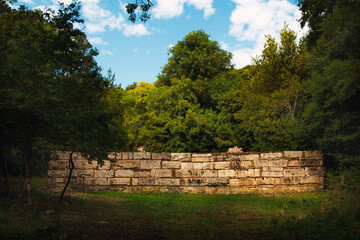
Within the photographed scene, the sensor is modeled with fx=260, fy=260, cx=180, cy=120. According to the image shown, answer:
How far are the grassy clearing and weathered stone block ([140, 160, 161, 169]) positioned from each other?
99.9 inches

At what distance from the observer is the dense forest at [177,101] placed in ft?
20.8

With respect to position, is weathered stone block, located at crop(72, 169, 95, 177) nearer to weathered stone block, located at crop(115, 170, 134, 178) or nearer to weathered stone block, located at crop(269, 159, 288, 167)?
weathered stone block, located at crop(115, 170, 134, 178)

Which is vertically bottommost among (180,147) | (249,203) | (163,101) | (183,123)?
(249,203)

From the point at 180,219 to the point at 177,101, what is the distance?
15233 mm

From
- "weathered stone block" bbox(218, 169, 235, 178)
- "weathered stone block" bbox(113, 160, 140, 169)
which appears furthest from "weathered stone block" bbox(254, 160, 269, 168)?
"weathered stone block" bbox(113, 160, 140, 169)

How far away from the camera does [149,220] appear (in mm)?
6637

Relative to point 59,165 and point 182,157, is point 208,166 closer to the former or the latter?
point 182,157

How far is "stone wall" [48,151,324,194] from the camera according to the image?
1088 cm

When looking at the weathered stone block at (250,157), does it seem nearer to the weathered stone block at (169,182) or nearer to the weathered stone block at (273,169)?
the weathered stone block at (273,169)

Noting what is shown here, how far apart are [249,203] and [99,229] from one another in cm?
530

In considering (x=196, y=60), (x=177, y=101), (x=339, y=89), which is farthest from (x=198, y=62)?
(x=339, y=89)

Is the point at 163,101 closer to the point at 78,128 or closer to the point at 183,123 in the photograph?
the point at 183,123

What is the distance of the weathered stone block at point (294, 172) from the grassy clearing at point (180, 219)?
2066 millimetres

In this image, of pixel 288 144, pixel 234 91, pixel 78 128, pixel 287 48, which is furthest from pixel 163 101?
pixel 78 128
